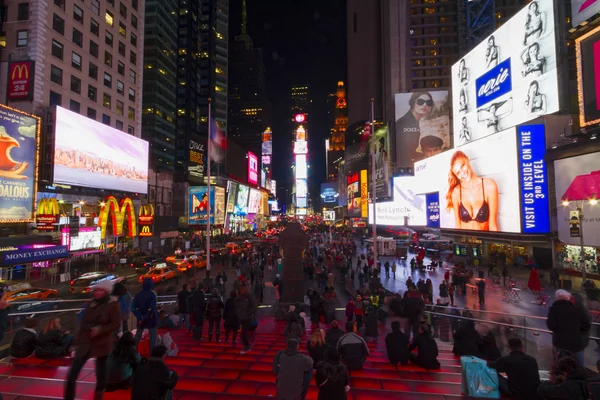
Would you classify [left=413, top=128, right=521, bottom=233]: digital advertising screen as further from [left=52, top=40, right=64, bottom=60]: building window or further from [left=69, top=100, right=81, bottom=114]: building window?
[left=52, top=40, right=64, bottom=60]: building window

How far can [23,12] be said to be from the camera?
28719mm

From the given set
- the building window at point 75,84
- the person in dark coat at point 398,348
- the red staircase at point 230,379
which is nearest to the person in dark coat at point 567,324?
the red staircase at point 230,379

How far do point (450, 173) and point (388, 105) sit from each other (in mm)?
50200

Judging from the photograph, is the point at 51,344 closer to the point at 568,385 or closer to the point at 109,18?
the point at 568,385

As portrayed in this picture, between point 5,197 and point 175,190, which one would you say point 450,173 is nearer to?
point 5,197

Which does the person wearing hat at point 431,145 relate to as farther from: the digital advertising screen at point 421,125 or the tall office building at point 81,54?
the tall office building at point 81,54

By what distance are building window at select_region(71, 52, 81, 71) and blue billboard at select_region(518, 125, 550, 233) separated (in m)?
42.2

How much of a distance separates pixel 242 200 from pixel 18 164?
5270 cm

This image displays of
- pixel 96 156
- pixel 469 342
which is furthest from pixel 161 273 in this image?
pixel 469 342

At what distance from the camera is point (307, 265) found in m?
25.0

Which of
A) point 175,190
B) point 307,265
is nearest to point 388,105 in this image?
point 175,190

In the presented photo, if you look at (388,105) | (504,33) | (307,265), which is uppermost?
(388,105)

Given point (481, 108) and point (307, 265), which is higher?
point (481, 108)

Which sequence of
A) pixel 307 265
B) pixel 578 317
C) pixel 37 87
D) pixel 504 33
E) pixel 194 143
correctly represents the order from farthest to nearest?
pixel 194 143 < pixel 504 33 < pixel 37 87 < pixel 307 265 < pixel 578 317
